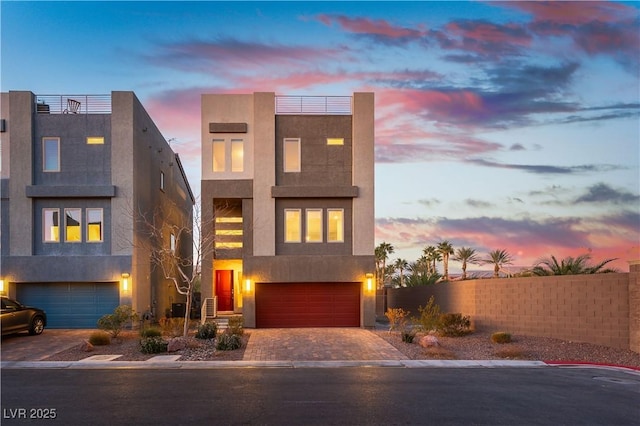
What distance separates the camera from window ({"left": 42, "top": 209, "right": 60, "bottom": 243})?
24531mm

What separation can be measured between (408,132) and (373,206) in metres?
4.14

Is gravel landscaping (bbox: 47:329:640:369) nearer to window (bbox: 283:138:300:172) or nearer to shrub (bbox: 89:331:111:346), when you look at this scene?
shrub (bbox: 89:331:111:346)

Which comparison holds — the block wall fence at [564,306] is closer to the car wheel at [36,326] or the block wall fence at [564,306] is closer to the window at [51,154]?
the car wheel at [36,326]

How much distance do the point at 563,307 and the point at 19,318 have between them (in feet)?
65.6

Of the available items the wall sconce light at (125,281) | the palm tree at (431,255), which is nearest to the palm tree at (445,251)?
the palm tree at (431,255)

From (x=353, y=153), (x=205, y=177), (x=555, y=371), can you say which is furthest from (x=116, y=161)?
(x=555, y=371)

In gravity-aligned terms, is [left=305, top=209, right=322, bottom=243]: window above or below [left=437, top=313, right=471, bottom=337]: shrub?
above

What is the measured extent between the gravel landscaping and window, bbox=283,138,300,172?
9064 mm

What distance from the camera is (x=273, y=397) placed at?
1101cm

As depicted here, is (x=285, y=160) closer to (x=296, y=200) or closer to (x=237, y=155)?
(x=296, y=200)

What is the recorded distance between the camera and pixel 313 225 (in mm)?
25484

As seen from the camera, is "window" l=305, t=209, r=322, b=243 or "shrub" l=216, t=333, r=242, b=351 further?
"window" l=305, t=209, r=322, b=243

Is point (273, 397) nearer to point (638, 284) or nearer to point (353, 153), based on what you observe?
point (638, 284)

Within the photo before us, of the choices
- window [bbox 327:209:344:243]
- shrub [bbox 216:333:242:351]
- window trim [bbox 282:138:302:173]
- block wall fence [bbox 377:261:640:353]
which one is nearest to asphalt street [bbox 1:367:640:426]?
block wall fence [bbox 377:261:640:353]
